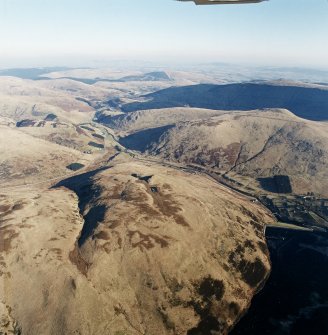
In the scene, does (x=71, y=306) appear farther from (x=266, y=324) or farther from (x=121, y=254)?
(x=266, y=324)

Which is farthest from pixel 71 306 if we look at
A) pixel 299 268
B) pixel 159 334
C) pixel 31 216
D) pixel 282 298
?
pixel 299 268

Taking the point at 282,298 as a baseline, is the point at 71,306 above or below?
above

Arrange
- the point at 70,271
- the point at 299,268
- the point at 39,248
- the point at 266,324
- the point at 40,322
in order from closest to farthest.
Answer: the point at 40,322, the point at 266,324, the point at 70,271, the point at 39,248, the point at 299,268

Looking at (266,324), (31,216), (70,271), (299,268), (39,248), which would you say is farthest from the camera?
(31,216)

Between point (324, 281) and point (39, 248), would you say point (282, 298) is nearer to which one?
point (324, 281)

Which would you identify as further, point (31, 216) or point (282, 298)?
point (31, 216)

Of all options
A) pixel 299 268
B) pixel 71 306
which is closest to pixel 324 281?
pixel 299 268
